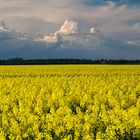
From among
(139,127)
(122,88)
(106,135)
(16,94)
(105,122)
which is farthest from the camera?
(122,88)

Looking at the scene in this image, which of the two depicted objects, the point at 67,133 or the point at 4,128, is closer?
the point at 67,133

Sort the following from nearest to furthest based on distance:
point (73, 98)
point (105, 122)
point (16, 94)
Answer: point (105, 122), point (73, 98), point (16, 94)

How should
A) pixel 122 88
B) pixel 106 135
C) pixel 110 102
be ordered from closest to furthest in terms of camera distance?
pixel 106 135 → pixel 110 102 → pixel 122 88

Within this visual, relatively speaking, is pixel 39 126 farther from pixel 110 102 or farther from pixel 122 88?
pixel 122 88

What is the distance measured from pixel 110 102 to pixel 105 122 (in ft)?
16.9

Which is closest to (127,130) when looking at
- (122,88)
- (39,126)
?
(39,126)

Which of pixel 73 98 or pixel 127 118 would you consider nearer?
pixel 127 118

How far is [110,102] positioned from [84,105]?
1107mm

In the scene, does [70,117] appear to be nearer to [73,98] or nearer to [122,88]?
[73,98]

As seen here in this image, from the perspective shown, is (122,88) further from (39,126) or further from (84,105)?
(39,126)

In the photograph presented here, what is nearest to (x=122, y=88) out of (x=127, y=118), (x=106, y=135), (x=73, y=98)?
(x=73, y=98)

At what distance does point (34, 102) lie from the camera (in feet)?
59.0

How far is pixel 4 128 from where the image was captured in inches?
482

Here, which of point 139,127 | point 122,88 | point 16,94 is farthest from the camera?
point 122,88
